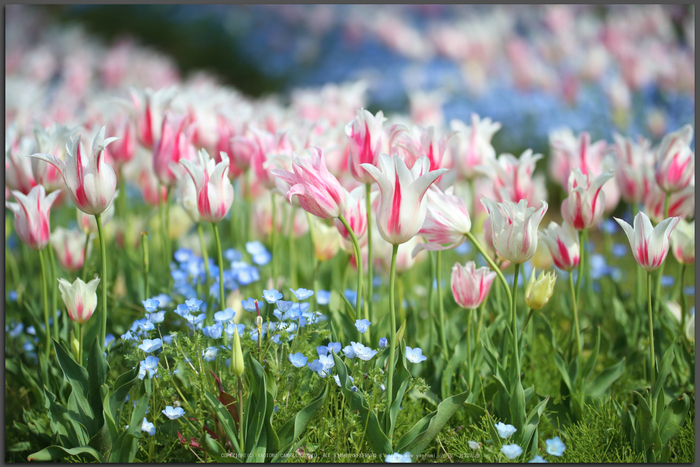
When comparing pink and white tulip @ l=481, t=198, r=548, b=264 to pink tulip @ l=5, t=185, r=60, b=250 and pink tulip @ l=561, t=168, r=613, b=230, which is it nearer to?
pink tulip @ l=561, t=168, r=613, b=230

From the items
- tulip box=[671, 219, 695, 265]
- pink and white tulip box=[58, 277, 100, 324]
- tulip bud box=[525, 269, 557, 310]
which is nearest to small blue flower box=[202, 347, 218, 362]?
pink and white tulip box=[58, 277, 100, 324]

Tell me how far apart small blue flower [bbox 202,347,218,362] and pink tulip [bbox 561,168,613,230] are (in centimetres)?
96

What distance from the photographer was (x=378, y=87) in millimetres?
4195

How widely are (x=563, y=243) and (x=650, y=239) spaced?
0.22m

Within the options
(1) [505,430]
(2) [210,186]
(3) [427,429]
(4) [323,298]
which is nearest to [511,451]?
(1) [505,430]

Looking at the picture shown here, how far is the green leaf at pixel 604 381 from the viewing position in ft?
4.86

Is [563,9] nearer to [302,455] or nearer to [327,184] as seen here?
[327,184]

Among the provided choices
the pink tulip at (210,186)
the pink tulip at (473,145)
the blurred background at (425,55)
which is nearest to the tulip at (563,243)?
the pink tulip at (473,145)

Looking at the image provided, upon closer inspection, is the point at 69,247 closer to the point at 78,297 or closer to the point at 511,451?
the point at 78,297

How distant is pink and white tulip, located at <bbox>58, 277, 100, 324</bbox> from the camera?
1.27m

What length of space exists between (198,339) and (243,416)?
0.22m

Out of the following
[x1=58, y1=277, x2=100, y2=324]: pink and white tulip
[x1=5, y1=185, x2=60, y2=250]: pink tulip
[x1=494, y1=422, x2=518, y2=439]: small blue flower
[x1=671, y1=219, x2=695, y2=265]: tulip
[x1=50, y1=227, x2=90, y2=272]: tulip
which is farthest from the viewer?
[x1=50, y1=227, x2=90, y2=272]: tulip

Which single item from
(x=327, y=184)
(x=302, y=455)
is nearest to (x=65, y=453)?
(x=302, y=455)

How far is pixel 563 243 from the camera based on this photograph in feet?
4.69
